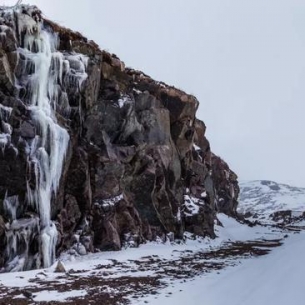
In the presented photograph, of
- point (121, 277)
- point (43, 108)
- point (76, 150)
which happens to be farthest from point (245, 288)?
point (43, 108)

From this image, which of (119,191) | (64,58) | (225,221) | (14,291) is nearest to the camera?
(14,291)

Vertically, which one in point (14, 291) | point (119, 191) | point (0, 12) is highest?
point (0, 12)

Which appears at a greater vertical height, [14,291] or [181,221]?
[181,221]

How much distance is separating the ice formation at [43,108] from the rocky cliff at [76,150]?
70mm

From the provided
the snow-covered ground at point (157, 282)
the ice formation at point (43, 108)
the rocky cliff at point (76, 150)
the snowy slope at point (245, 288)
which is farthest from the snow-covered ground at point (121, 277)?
the ice formation at point (43, 108)

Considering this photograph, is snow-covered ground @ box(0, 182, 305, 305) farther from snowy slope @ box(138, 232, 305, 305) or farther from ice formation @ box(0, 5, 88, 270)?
ice formation @ box(0, 5, 88, 270)

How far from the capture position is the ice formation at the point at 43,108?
22.8 metres

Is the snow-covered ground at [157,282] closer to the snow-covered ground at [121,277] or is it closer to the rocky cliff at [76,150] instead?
the snow-covered ground at [121,277]

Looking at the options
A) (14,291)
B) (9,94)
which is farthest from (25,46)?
(14,291)

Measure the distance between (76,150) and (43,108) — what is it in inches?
164

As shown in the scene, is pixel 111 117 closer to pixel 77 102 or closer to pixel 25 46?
pixel 77 102

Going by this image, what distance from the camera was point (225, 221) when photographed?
2621 inches

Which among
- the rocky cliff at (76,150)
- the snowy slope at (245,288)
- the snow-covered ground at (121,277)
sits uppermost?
the rocky cliff at (76,150)

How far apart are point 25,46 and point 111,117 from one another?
931 cm
